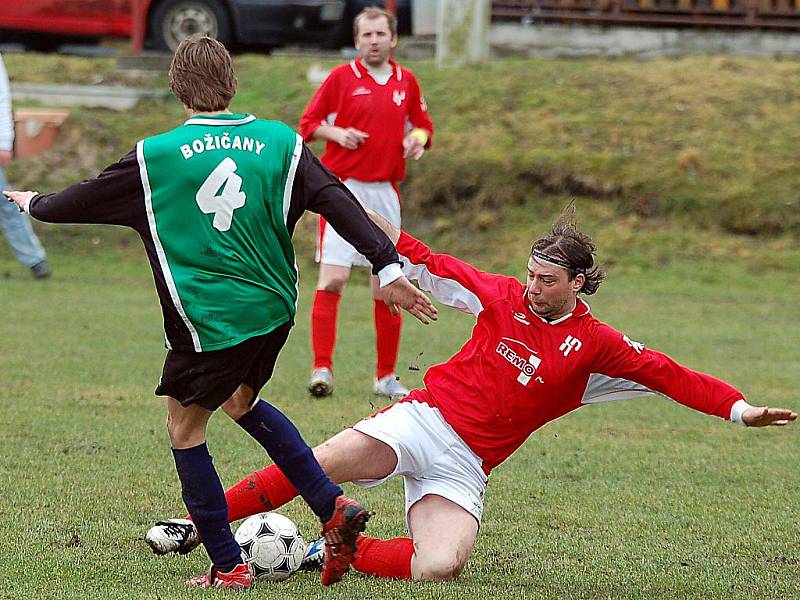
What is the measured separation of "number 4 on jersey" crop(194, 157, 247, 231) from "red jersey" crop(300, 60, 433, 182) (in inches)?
154

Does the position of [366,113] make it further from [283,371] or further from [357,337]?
[357,337]

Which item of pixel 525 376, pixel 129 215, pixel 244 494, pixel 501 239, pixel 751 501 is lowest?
pixel 501 239

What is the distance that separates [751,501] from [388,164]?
324 cm

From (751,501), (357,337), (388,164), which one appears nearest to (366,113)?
(388,164)

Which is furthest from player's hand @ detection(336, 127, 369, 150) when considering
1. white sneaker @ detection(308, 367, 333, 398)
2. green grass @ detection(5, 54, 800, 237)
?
green grass @ detection(5, 54, 800, 237)

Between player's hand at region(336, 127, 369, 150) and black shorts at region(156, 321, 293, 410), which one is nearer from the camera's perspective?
black shorts at region(156, 321, 293, 410)

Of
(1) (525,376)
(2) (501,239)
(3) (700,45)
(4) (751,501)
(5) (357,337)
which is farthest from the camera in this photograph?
(3) (700,45)

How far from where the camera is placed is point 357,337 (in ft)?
31.7

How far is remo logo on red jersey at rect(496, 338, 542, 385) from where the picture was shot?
4.43 meters

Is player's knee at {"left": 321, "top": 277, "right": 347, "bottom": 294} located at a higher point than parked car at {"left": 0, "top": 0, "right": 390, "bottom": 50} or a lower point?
lower

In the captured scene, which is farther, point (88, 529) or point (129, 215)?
point (88, 529)

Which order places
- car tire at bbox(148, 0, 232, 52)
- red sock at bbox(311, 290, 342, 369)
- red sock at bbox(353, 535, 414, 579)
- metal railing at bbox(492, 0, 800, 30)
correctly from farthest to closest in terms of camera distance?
1. metal railing at bbox(492, 0, 800, 30)
2. car tire at bbox(148, 0, 232, 52)
3. red sock at bbox(311, 290, 342, 369)
4. red sock at bbox(353, 535, 414, 579)

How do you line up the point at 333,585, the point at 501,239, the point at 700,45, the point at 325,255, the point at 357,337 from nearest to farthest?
1. the point at 333,585
2. the point at 325,255
3. the point at 357,337
4. the point at 501,239
5. the point at 700,45

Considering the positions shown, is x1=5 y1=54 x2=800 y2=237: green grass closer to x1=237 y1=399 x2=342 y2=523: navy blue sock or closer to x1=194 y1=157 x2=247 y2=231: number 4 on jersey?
x1=237 y1=399 x2=342 y2=523: navy blue sock
